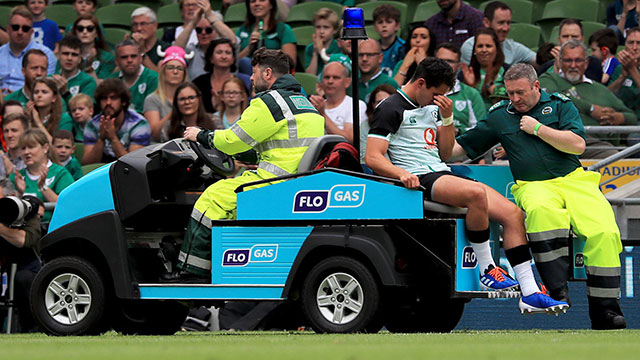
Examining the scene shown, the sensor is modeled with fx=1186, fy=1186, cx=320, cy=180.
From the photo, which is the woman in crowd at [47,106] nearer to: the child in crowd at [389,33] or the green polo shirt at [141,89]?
the green polo shirt at [141,89]

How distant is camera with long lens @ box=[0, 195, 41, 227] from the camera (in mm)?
10656

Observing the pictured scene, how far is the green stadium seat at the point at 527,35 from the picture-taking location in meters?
14.7

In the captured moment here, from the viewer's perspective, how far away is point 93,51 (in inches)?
617

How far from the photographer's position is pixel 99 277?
851cm

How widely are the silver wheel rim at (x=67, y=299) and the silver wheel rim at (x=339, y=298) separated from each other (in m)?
1.79

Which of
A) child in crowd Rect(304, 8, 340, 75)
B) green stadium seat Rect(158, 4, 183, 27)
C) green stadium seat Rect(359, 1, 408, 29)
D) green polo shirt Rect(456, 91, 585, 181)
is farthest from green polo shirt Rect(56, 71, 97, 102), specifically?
green polo shirt Rect(456, 91, 585, 181)

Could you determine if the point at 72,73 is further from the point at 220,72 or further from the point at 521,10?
Answer: the point at 521,10

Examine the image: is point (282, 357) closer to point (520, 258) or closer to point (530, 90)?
point (520, 258)

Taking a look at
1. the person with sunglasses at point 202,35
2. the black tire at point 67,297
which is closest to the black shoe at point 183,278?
the black tire at point 67,297

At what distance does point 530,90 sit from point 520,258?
125 cm

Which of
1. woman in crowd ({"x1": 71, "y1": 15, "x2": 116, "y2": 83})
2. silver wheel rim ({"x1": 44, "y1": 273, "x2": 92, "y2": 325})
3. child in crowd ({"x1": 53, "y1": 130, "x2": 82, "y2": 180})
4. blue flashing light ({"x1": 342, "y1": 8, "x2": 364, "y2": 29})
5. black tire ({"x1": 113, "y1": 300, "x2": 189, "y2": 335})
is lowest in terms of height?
black tire ({"x1": 113, "y1": 300, "x2": 189, "y2": 335})

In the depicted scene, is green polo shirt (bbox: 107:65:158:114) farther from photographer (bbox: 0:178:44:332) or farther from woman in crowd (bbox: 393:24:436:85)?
photographer (bbox: 0:178:44:332)

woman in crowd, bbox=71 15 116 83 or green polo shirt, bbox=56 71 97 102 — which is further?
woman in crowd, bbox=71 15 116 83

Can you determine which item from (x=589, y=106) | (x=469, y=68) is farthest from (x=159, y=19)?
(x=589, y=106)
